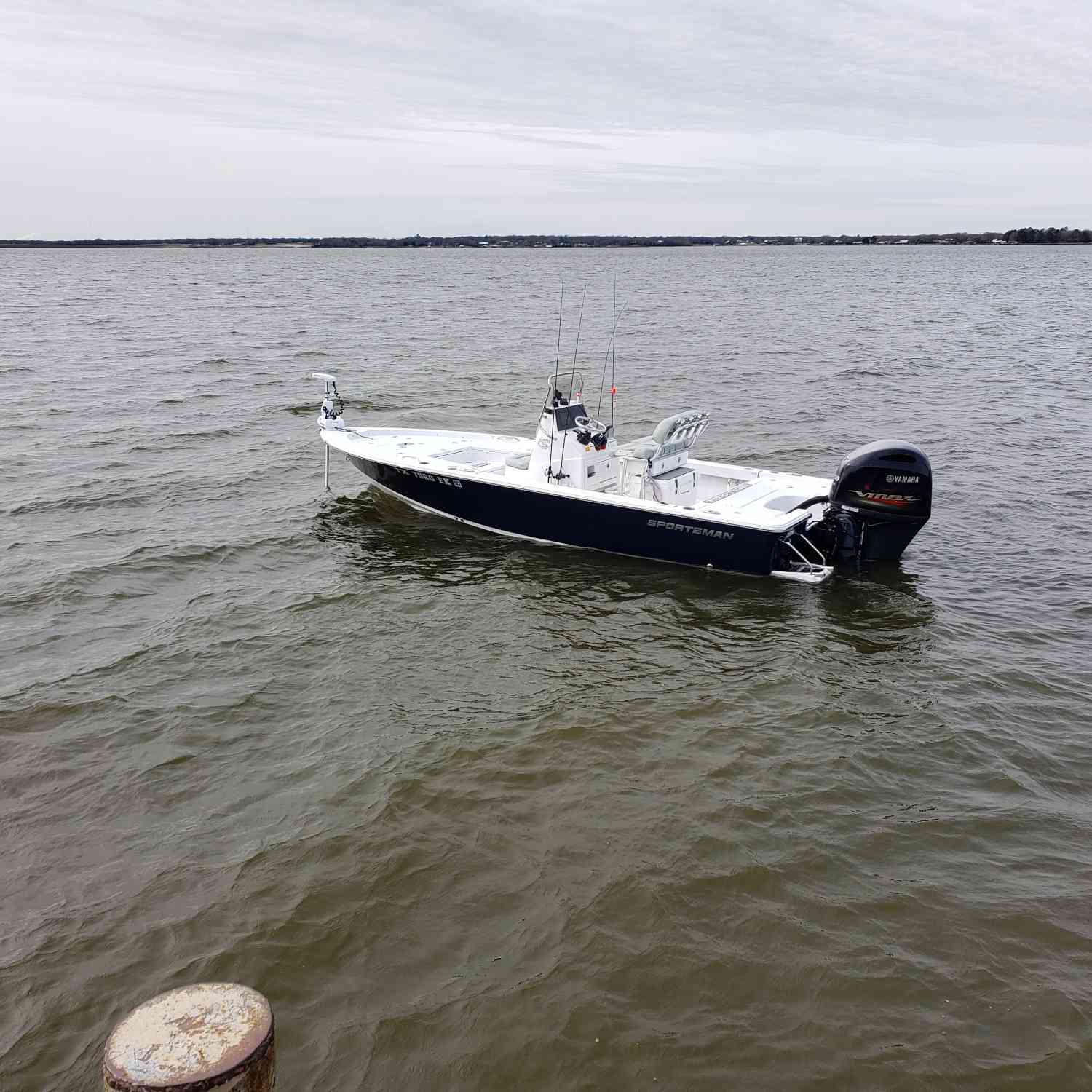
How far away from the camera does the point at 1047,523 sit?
1712cm

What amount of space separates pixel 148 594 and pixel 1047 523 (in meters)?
16.5

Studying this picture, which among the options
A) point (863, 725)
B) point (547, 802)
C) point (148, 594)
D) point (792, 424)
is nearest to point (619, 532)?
point (863, 725)

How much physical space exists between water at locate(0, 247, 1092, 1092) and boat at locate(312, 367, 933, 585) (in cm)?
52

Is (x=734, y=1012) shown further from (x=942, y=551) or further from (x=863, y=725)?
(x=942, y=551)

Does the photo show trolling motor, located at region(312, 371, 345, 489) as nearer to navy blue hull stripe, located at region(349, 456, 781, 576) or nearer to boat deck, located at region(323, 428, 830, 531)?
boat deck, located at region(323, 428, 830, 531)

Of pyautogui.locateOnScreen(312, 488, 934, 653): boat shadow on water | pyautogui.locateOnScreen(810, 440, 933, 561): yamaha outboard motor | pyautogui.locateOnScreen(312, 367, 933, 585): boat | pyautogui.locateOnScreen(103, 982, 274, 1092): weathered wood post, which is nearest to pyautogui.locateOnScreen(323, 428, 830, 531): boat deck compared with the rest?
pyautogui.locateOnScreen(312, 367, 933, 585): boat

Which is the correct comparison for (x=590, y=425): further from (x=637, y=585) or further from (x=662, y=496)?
(x=637, y=585)

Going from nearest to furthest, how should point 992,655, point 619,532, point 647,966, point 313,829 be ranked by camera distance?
point 647,966
point 313,829
point 992,655
point 619,532

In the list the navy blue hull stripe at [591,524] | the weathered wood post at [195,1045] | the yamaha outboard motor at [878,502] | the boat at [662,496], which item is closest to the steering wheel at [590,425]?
the boat at [662,496]

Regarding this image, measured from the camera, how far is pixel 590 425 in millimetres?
15180

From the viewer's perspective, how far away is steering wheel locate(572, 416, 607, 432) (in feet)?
49.4

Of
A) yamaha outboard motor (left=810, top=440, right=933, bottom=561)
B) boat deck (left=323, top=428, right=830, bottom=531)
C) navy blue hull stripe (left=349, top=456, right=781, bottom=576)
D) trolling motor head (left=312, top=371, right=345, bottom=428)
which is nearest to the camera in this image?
yamaha outboard motor (left=810, top=440, right=933, bottom=561)

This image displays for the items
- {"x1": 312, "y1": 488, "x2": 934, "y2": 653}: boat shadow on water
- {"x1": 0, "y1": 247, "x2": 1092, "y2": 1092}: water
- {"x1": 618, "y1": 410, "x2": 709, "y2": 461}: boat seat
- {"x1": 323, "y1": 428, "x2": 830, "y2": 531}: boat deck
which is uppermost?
{"x1": 618, "y1": 410, "x2": 709, "y2": 461}: boat seat

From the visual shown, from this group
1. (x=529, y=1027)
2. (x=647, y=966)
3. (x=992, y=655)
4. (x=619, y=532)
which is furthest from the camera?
(x=619, y=532)
